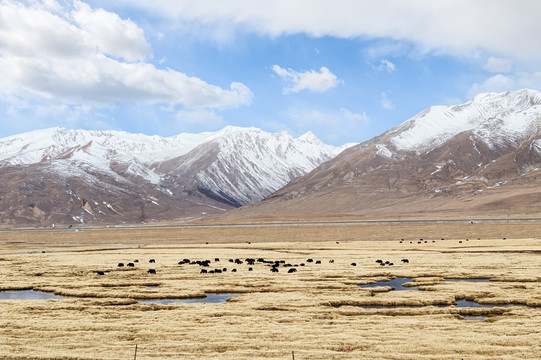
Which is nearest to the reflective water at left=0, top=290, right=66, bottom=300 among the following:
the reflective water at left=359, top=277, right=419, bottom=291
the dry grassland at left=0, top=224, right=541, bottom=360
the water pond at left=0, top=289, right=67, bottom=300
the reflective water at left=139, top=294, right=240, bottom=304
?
the water pond at left=0, top=289, right=67, bottom=300

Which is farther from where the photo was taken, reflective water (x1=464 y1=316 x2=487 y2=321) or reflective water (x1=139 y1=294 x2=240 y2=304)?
reflective water (x1=139 y1=294 x2=240 y2=304)

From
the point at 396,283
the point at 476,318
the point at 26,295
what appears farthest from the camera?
the point at 396,283

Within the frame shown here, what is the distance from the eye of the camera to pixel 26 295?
35344mm

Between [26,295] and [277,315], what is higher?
[277,315]

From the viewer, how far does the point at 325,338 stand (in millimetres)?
20469

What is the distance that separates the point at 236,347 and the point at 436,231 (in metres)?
95.4

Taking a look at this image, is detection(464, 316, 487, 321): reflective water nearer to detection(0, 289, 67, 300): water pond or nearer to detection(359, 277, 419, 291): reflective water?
detection(359, 277, 419, 291): reflective water

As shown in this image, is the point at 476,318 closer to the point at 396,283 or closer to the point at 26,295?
the point at 396,283

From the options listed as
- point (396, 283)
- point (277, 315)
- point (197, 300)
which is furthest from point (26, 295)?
point (396, 283)

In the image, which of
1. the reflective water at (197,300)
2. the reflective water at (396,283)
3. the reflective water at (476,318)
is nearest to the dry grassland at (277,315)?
the reflective water at (476,318)

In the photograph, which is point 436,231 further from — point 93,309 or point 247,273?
point 93,309

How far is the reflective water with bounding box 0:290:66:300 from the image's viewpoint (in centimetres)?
3409

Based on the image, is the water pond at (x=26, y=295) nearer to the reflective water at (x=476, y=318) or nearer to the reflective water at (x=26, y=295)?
the reflective water at (x=26, y=295)

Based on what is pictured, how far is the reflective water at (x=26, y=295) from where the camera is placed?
3409 cm
